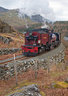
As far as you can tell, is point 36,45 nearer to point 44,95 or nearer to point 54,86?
point 54,86

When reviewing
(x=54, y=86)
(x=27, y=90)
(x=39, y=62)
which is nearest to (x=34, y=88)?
(x=27, y=90)

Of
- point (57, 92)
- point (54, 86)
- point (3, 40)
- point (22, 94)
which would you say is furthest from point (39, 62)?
point (3, 40)

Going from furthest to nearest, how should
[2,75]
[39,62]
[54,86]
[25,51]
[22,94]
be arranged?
1. [25,51]
2. [39,62]
3. [2,75]
4. [54,86]
5. [22,94]

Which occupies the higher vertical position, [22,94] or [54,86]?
[22,94]

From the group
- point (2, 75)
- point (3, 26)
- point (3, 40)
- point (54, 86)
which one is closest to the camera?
point (54, 86)

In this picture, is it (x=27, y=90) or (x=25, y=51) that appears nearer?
(x=27, y=90)

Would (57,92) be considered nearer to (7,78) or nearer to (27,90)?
(27,90)

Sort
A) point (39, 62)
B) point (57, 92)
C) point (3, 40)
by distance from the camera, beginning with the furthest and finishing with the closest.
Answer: point (3, 40), point (39, 62), point (57, 92)

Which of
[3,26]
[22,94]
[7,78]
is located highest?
[3,26]

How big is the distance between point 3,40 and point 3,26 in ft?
44.0

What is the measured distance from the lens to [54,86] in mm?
8016

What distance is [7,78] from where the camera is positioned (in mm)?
11930

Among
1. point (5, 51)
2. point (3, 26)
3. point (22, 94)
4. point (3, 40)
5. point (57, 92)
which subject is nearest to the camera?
point (22, 94)

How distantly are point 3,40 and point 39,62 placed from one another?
66.0ft
